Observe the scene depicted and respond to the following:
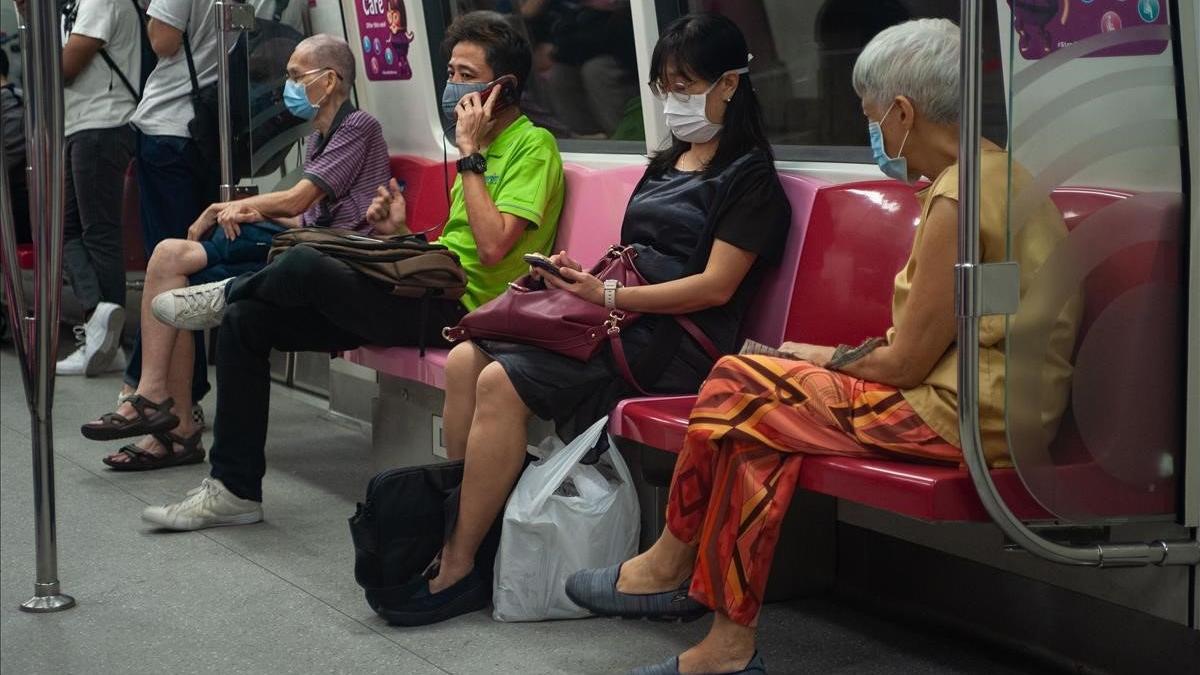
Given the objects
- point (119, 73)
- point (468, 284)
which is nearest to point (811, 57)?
point (468, 284)

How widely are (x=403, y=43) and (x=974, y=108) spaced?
3631 mm

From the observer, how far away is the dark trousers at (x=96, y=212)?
665 centimetres

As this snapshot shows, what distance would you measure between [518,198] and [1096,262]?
1.92 metres

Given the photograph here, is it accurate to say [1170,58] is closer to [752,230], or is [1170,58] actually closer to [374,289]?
[752,230]

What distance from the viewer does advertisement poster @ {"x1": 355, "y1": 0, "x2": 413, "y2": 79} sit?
19.0ft

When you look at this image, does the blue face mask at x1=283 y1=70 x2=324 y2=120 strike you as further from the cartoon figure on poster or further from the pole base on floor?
the pole base on floor

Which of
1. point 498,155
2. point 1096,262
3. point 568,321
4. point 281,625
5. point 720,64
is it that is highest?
point 720,64

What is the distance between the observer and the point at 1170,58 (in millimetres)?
2701

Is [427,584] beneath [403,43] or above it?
beneath

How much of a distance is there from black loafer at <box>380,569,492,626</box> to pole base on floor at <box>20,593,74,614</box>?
804 mm

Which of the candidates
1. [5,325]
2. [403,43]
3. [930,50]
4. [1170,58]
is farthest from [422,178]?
[5,325]

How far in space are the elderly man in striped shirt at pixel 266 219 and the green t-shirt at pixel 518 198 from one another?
0.74 meters

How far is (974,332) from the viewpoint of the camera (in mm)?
2564

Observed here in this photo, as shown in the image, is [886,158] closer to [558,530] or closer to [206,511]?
[558,530]
